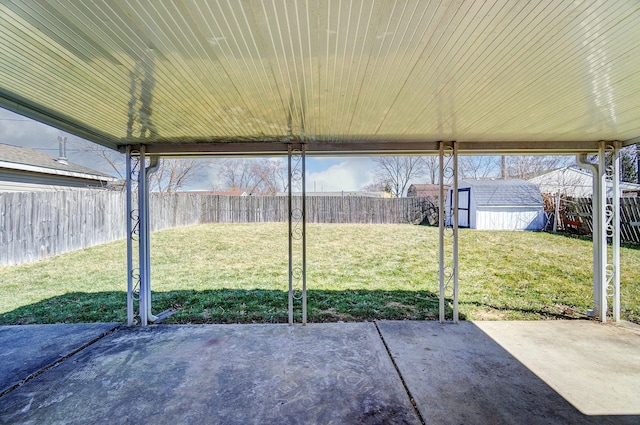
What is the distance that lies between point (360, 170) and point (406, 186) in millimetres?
8229

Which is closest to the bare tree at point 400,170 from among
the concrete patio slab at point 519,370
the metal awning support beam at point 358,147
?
the metal awning support beam at point 358,147

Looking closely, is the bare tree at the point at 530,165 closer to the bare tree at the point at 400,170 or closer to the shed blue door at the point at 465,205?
the bare tree at the point at 400,170

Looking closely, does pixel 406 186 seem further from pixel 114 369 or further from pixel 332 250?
pixel 114 369

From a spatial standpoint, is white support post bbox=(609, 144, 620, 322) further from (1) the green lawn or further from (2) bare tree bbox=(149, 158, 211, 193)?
(2) bare tree bbox=(149, 158, 211, 193)

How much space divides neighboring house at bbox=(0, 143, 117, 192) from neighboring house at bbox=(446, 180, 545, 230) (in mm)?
14361

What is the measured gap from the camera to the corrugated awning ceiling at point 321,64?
1255mm

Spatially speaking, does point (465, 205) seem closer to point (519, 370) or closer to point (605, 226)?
point (605, 226)

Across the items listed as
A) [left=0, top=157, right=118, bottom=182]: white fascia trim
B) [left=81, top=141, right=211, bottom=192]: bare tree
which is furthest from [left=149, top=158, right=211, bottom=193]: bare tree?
[left=0, top=157, right=118, bottom=182]: white fascia trim

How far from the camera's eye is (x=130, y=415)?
6.79ft

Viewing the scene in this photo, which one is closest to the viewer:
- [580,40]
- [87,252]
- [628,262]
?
[580,40]

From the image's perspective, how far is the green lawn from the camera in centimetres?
404

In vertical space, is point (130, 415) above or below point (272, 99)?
below

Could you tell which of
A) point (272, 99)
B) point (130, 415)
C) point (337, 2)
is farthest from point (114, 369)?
point (337, 2)

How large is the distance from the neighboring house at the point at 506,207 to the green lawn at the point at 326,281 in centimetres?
280
